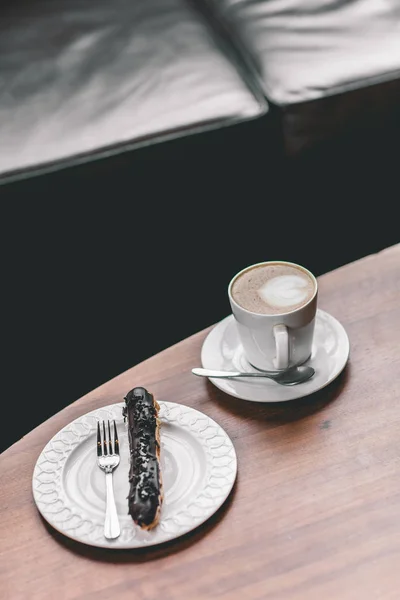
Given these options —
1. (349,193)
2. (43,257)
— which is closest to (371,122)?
(349,193)

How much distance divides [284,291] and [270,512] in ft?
0.79

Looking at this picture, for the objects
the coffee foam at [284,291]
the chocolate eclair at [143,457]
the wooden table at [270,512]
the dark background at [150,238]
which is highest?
the coffee foam at [284,291]

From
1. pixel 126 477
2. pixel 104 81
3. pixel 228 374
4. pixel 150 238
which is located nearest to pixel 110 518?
pixel 126 477

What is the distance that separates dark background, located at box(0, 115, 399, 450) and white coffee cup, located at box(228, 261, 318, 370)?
556 millimetres

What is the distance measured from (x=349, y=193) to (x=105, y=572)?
3.29 ft

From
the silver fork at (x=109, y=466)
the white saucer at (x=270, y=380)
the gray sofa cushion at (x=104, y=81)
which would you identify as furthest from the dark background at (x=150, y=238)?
the silver fork at (x=109, y=466)

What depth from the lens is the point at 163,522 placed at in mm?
658

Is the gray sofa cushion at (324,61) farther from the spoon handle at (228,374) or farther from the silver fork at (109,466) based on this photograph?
the silver fork at (109,466)

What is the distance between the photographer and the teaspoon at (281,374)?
786 mm

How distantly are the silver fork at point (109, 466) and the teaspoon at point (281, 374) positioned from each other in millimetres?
117

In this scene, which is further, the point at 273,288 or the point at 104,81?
the point at 104,81

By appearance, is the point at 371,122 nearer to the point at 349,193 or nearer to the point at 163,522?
the point at 349,193

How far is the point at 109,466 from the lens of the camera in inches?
28.0

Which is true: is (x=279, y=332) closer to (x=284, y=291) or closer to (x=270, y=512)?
(x=284, y=291)
